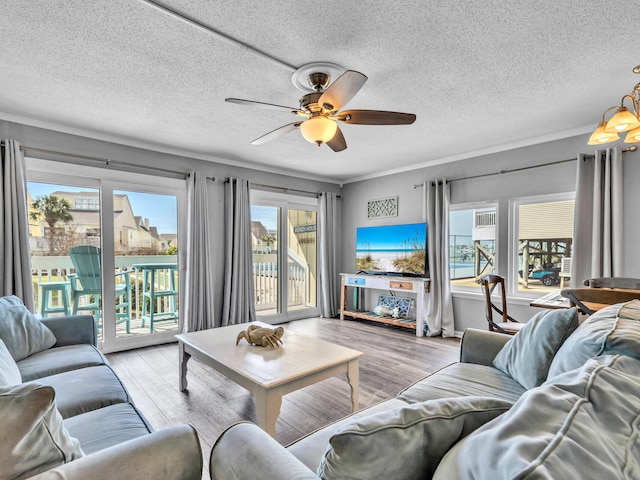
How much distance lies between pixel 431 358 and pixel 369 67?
2843mm

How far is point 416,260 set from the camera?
464cm

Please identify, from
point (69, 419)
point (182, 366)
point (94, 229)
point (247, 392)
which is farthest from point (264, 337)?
point (94, 229)

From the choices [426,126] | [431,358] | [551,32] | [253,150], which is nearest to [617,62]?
[551,32]

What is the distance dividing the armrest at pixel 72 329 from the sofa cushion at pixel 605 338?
2.92 metres

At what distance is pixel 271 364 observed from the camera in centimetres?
204

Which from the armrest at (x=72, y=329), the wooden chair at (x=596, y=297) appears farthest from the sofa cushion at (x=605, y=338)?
the armrest at (x=72, y=329)

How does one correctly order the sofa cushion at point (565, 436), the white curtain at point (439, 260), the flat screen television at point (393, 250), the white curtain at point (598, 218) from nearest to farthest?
1. the sofa cushion at point (565, 436)
2. the white curtain at point (598, 218)
3. the white curtain at point (439, 260)
4. the flat screen television at point (393, 250)

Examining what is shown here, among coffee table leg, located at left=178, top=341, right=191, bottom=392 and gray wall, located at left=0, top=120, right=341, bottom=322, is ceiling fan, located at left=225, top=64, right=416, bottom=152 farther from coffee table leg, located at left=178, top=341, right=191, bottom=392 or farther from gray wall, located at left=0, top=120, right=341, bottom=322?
gray wall, located at left=0, top=120, right=341, bottom=322

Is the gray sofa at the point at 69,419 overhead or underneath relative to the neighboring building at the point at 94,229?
underneath

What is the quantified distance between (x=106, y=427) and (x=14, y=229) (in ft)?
8.57

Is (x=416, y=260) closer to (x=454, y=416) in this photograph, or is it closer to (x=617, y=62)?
(x=617, y=62)

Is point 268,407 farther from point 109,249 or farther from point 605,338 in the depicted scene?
→ point 109,249

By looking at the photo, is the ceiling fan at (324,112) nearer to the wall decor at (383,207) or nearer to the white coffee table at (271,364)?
the white coffee table at (271,364)

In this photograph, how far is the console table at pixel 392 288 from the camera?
14.5 ft
